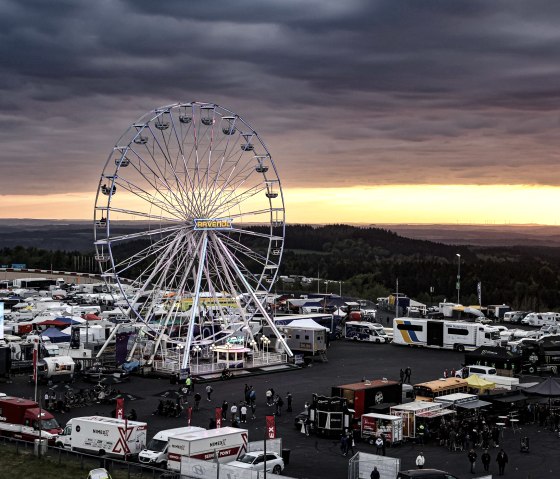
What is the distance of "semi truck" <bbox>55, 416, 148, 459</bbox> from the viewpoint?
33175 mm

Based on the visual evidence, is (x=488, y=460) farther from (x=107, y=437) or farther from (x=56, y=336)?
A: (x=56, y=336)

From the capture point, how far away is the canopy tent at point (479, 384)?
4428 centimetres

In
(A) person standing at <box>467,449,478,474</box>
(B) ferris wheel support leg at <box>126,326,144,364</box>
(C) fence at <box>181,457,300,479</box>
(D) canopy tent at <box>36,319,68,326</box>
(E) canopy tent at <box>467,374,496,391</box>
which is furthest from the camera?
(D) canopy tent at <box>36,319,68,326</box>

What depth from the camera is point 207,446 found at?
31.1 m

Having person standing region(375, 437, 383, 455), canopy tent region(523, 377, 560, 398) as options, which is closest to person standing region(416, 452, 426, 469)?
person standing region(375, 437, 383, 455)

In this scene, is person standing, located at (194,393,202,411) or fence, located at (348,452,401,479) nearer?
fence, located at (348,452,401,479)

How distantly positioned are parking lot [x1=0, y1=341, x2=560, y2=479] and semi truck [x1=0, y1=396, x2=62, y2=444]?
4.03 meters

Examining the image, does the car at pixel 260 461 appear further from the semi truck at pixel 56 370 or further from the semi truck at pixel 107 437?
the semi truck at pixel 56 370

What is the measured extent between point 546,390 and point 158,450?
18.7 metres

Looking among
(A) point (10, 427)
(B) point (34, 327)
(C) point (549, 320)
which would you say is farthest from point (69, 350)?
(C) point (549, 320)

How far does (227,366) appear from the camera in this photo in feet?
182

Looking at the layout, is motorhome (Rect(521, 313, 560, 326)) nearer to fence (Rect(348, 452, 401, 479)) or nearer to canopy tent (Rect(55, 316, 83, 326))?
canopy tent (Rect(55, 316, 83, 326))

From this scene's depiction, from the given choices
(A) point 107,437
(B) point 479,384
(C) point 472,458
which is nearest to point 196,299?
(B) point 479,384

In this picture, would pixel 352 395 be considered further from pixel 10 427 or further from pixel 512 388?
pixel 10 427
